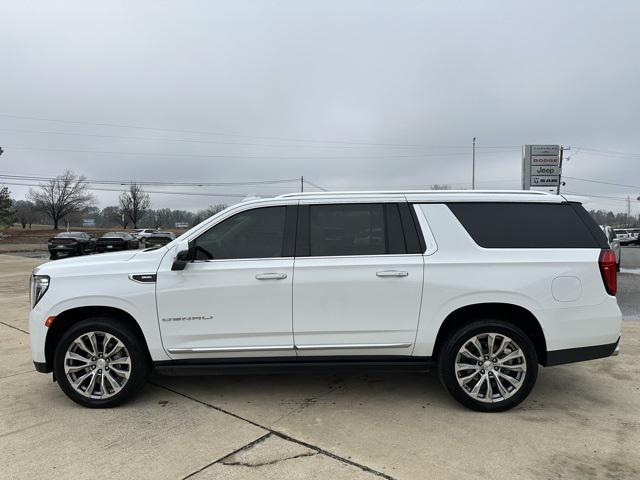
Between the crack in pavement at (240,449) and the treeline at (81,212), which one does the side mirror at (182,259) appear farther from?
the treeline at (81,212)

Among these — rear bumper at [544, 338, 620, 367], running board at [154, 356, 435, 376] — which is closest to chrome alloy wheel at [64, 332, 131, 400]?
running board at [154, 356, 435, 376]

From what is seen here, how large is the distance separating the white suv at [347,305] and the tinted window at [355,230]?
0.5 inches

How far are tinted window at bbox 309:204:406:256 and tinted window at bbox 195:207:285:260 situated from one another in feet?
1.05

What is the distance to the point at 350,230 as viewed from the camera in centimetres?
408


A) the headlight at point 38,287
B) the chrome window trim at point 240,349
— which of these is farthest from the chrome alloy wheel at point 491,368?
the headlight at point 38,287

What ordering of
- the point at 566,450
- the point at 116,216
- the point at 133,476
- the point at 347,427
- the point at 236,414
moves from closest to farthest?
the point at 133,476 < the point at 566,450 < the point at 347,427 < the point at 236,414 < the point at 116,216

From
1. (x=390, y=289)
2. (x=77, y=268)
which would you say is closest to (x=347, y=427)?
(x=390, y=289)

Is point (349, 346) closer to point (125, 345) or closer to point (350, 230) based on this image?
point (350, 230)

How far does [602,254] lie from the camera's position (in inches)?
156

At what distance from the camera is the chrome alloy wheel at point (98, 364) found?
3.99 meters

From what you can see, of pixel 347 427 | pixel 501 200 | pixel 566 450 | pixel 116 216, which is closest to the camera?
pixel 566 450

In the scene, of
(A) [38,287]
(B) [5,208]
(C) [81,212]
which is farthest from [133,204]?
(A) [38,287]

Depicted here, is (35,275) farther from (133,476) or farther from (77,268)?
(133,476)

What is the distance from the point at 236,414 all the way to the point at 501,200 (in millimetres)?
3012
